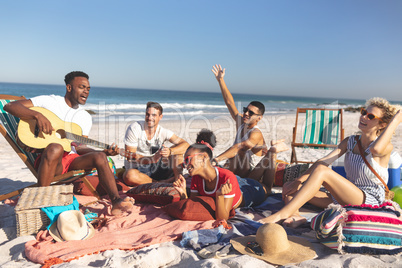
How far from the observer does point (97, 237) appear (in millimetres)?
2820

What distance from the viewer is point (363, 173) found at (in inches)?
119

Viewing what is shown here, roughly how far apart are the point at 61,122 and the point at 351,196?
3.28 meters

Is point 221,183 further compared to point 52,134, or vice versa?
point 52,134

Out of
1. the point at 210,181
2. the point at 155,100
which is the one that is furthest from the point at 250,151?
the point at 155,100

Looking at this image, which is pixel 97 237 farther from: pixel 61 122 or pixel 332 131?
pixel 332 131

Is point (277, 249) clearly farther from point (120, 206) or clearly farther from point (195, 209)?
point (120, 206)

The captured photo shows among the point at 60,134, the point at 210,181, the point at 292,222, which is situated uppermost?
the point at 60,134

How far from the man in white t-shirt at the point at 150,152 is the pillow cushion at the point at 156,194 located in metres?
0.57

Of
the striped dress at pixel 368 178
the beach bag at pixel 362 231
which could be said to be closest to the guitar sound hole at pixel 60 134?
the beach bag at pixel 362 231

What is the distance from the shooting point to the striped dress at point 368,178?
9.71ft

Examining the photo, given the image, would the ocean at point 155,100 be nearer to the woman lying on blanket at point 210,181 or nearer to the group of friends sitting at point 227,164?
the group of friends sitting at point 227,164

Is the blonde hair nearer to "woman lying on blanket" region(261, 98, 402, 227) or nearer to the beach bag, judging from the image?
"woman lying on blanket" region(261, 98, 402, 227)

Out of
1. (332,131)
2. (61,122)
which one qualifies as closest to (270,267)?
(61,122)

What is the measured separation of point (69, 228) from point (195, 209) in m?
1.19
